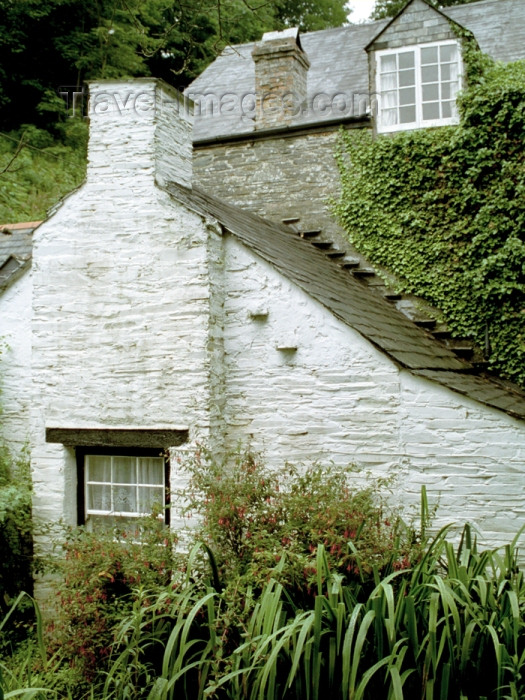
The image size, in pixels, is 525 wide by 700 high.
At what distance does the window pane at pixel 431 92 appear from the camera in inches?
388

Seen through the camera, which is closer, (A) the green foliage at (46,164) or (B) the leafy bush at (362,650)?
(B) the leafy bush at (362,650)

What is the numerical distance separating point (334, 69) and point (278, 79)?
1.72m

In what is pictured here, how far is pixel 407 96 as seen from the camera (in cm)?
1006

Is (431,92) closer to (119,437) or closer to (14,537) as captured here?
(119,437)

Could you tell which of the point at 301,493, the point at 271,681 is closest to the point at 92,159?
the point at 301,493

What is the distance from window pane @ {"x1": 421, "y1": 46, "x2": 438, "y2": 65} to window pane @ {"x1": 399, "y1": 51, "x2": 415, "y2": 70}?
6.5 inches

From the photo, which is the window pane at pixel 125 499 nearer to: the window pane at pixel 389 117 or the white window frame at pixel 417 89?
the white window frame at pixel 417 89

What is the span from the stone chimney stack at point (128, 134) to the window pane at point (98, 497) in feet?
10.6

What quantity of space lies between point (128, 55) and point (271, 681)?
19.9 meters

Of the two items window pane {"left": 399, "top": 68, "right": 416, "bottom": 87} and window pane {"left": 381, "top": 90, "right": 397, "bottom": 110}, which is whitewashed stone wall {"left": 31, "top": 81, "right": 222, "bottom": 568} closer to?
window pane {"left": 381, "top": 90, "right": 397, "bottom": 110}

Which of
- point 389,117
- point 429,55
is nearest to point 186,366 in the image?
point 389,117

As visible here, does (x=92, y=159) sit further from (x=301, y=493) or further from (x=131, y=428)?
(x=301, y=493)

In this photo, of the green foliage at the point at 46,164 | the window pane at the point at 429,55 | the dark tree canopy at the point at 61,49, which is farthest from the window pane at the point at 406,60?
the dark tree canopy at the point at 61,49

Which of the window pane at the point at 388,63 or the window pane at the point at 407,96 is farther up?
the window pane at the point at 388,63
